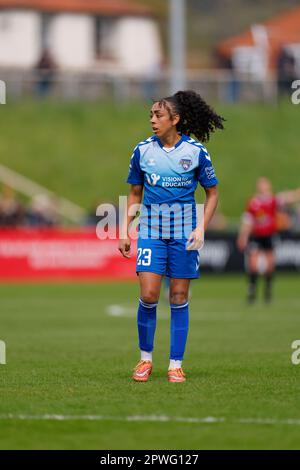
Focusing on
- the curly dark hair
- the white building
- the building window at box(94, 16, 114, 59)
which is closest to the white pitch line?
the curly dark hair

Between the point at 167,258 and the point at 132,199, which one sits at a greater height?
the point at 132,199

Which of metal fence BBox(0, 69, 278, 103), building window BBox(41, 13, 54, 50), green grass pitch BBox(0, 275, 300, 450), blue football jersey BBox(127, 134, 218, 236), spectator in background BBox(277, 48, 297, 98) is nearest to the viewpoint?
green grass pitch BBox(0, 275, 300, 450)

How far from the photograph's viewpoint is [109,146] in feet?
159

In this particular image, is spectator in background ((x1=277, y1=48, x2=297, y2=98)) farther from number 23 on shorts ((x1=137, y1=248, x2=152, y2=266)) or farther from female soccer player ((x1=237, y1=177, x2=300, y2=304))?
number 23 on shorts ((x1=137, y1=248, x2=152, y2=266))

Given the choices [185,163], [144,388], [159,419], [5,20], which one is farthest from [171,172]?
[5,20]

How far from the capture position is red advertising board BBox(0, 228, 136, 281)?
103 ft

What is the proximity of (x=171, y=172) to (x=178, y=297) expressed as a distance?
1057mm

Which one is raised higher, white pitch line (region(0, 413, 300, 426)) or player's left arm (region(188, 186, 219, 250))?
player's left arm (region(188, 186, 219, 250))

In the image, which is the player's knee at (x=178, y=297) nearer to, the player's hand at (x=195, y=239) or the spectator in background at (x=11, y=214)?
the player's hand at (x=195, y=239)

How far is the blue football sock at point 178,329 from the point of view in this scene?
11.1 metres

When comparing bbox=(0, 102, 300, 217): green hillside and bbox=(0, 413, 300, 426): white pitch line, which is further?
bbox=(0, 102, 300, 217): green hillside

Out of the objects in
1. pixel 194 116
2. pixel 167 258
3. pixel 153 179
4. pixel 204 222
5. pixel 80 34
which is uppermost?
pixel 194 116

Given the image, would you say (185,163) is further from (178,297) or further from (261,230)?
(261,230)

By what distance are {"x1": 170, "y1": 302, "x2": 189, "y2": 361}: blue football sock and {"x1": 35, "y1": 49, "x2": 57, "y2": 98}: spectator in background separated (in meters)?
39.4
